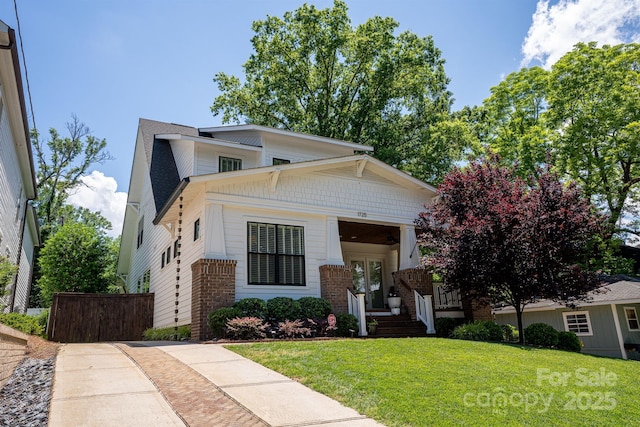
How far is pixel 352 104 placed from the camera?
96.7 feet

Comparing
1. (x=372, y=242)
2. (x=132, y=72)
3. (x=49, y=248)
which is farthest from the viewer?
(x=49, y=248)

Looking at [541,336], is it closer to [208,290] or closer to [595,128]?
[208,290]

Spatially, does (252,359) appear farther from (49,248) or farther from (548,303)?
(49,248)

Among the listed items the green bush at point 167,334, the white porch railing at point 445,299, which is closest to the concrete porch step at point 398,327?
the white porch railing at point 445,299

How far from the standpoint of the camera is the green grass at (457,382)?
491 centimetres

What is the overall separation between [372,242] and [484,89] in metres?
15.4

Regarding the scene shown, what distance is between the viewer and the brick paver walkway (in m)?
4.55

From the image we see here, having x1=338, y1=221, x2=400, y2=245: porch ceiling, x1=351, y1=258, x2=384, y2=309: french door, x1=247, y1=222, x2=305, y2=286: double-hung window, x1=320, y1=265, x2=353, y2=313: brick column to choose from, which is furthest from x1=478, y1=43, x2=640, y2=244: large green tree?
x1=247, y1=222, x2=305, y2=286: double-hung window

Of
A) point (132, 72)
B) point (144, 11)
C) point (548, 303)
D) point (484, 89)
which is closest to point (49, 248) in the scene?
point (132, 72)

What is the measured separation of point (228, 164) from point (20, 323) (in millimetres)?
7405

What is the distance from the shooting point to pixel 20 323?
11.2 metres

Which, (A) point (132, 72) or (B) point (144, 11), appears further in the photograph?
(A) point (132, 72)

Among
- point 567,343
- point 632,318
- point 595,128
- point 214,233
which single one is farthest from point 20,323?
point 595,128

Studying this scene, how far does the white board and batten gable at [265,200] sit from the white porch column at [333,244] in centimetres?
3
